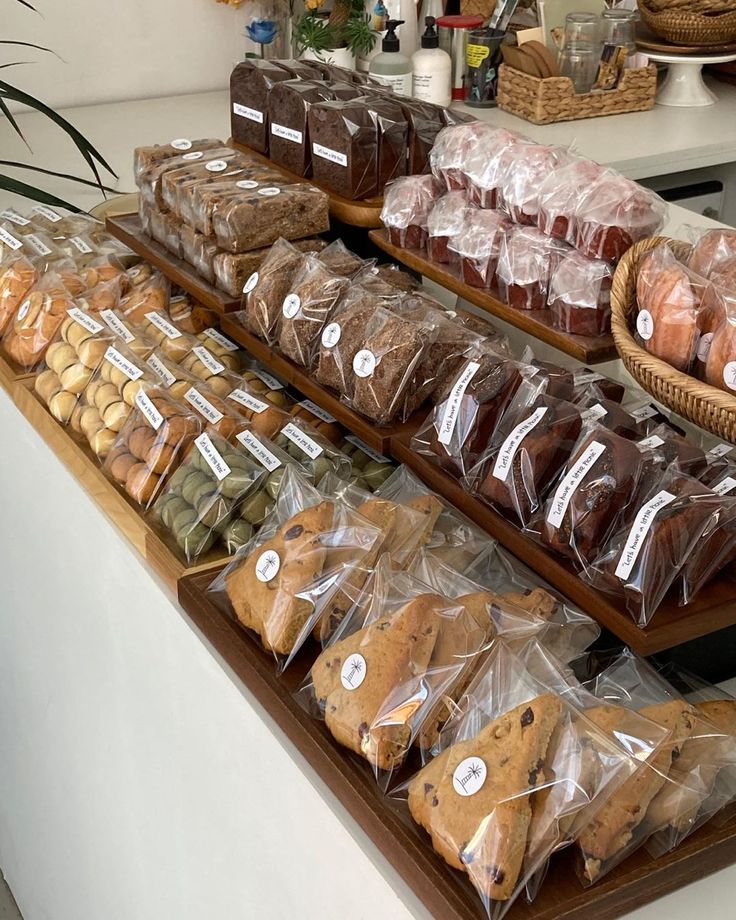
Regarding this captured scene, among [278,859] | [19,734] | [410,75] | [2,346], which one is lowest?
[19,734]

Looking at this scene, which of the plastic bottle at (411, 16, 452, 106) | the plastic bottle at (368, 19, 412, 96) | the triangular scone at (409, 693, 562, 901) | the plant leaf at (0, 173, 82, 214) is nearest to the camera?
the triangular scone at (409, 693, 562, 901)

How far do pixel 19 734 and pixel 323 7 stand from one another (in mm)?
2145

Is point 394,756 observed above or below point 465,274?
below

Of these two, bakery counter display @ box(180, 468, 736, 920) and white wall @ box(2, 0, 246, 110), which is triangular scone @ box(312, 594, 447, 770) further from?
white wall @ box(2, 0, 246, 110)

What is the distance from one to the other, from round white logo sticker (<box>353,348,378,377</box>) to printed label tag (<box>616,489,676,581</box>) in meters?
0.40

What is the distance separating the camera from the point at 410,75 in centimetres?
260

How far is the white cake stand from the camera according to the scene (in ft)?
9.53

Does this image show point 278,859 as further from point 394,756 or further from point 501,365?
point 501,365

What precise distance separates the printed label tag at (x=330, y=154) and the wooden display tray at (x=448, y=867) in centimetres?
89

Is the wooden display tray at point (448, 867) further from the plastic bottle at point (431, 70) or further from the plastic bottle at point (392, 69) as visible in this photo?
the plastic bottle at point (431, 70)

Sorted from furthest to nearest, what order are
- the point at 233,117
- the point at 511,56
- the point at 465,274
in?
1. the point at 511,56
2. the point at 233,117
3. the point at 465,274

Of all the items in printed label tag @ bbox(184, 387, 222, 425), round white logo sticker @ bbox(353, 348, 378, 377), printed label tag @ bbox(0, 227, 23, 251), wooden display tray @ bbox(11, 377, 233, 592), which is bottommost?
wooden display tray @ bbox(11, 377, 233, 592)

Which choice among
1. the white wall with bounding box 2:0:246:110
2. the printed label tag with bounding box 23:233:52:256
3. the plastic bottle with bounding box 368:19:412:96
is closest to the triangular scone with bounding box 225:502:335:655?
the printed label tag with bounding box 23:233:52:256

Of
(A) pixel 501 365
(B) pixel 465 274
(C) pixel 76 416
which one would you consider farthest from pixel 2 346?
(A) pixel 501 365
